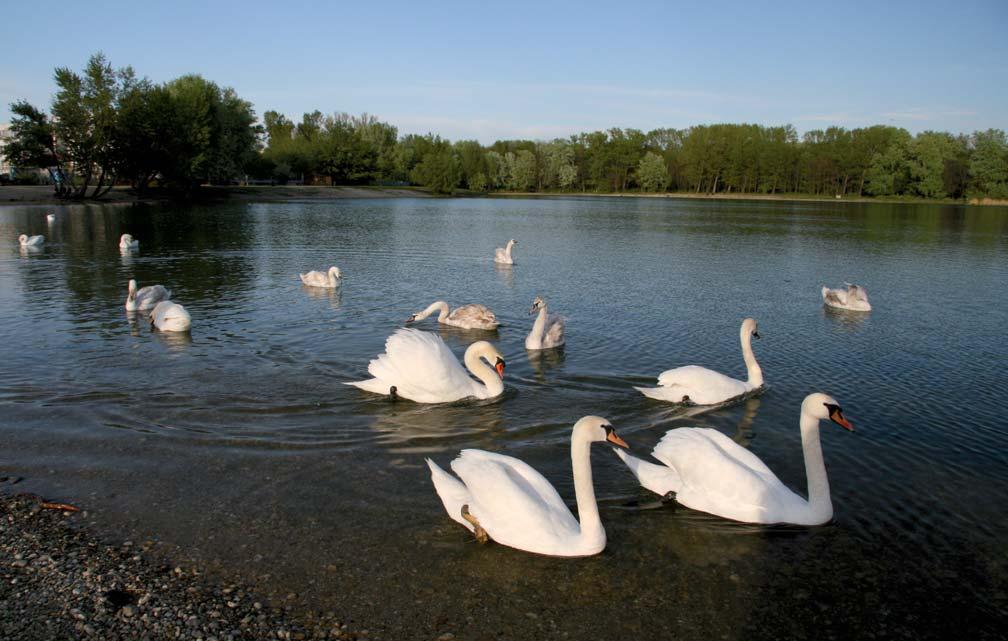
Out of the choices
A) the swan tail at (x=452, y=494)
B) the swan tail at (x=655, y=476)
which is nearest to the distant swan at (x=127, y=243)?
the swan tail at (x=452, y=494)

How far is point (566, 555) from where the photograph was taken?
5535 mm

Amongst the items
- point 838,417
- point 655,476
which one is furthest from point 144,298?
point 838,417

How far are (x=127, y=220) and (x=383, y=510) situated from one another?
136ft

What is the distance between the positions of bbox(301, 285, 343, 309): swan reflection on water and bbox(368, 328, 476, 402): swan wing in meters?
7.28

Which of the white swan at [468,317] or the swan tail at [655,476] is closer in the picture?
the swan tail at [655,476]

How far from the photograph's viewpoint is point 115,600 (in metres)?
4.75

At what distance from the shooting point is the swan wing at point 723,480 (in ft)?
20.2

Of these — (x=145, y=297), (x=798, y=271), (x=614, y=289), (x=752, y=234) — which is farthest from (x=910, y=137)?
(x=145, y=297)

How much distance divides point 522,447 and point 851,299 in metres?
12.0

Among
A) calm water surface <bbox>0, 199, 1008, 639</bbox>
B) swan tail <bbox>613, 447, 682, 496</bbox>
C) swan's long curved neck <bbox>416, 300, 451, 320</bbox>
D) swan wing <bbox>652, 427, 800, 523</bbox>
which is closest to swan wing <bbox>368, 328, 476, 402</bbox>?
calm water surface <bbox>0, 199, 1008, 639</bbox>

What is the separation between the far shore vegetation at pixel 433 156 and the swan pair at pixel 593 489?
64.3 metres

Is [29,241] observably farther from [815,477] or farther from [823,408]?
[815,477]

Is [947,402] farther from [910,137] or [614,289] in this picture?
[910,137]

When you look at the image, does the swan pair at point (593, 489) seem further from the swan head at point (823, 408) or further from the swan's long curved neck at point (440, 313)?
the swan's long curved neck at point (440, 313)
